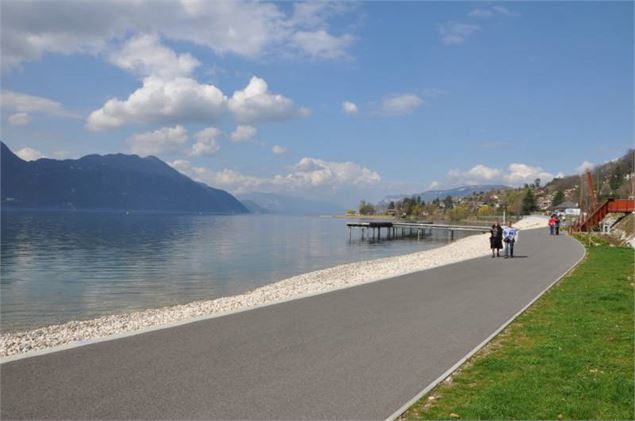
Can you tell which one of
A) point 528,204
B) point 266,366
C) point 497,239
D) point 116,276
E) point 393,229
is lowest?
point 116,276

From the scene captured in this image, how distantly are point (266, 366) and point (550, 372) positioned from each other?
380cm

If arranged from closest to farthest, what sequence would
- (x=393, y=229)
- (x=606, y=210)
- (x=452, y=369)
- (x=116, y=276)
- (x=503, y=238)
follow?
(x=452, y=369), (x=503, y=238), (x=116, y=276), (x=606, y=210), (x=393, y=229)

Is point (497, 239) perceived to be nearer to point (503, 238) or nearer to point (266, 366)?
point (503, 238)

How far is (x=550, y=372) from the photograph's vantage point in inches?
256

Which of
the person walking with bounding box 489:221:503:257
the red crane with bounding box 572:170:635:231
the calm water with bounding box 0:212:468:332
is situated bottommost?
the calm water with bounding box 0:212:468:332

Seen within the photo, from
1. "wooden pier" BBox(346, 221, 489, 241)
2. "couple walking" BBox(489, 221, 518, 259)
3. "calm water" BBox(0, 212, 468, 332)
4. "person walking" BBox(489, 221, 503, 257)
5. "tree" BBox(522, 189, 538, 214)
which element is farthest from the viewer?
"tree" BBox(522, 189, 538, 214)

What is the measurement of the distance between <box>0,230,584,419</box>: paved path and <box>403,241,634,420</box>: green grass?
41 centimetres

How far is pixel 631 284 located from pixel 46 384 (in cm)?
1515

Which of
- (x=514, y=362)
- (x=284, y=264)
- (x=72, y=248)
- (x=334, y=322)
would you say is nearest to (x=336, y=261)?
(x=284, y=264)

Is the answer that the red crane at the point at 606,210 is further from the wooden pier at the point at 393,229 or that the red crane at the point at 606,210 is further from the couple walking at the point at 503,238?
the wooden pier at the point at 393,229

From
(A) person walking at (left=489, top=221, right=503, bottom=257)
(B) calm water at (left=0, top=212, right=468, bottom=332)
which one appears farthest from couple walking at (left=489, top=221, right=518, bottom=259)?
(B) calm water at (left=0, top=212, right=468, bottom=332)

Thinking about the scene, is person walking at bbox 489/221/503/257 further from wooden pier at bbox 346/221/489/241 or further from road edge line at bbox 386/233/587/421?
wooden pier at bbox 346/221/489/241

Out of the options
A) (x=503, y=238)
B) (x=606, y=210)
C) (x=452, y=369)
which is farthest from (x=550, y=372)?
(x=606, y=210)

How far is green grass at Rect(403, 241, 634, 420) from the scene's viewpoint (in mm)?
5340
